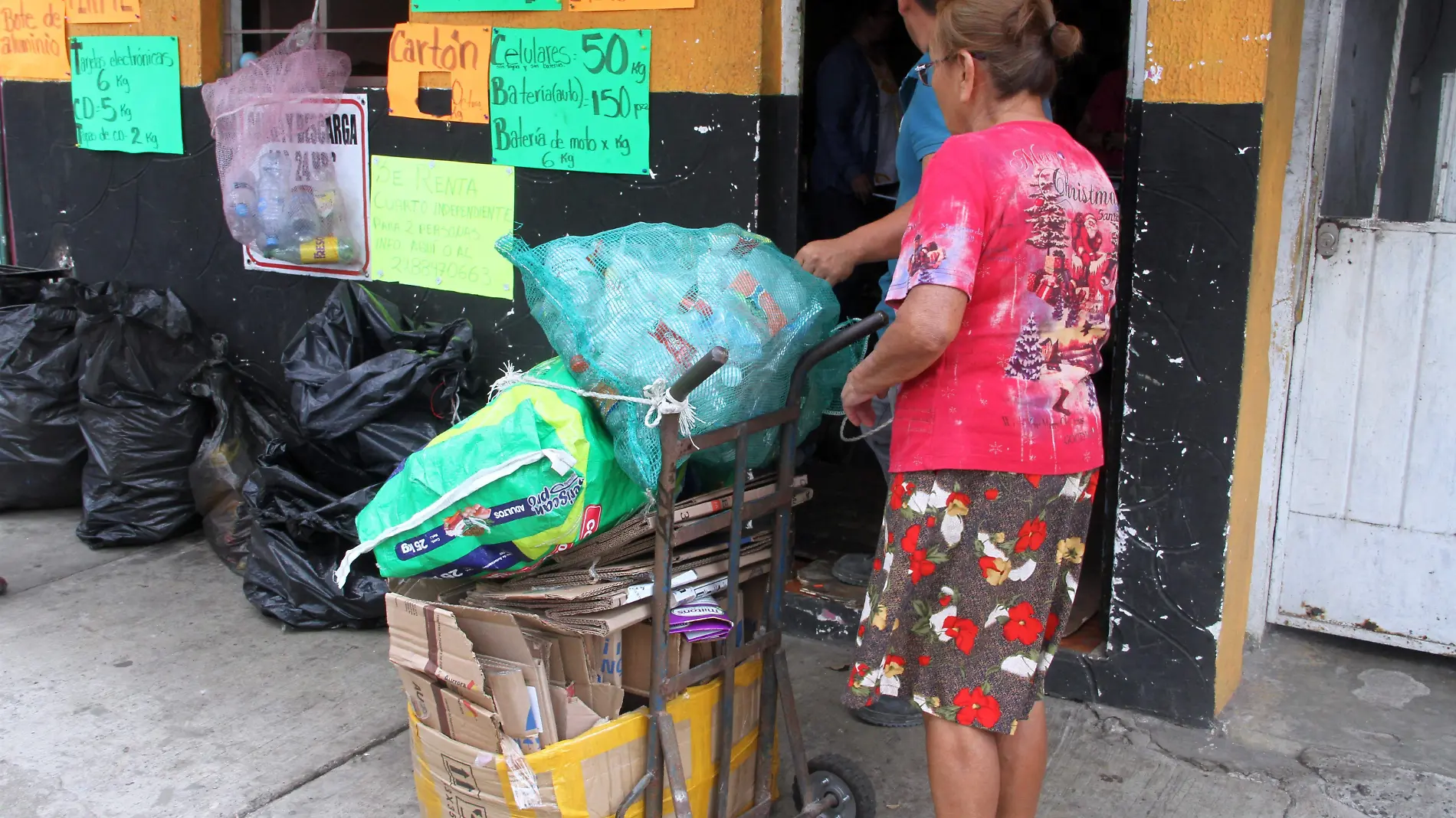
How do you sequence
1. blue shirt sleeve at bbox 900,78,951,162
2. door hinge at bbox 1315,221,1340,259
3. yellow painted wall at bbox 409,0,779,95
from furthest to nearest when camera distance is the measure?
yellow painted wall at bbox 409,0,779,95 < door hinge at bbox 1315,221,1340,259 < blue shirt sleeve at bbox 900,78,951,162

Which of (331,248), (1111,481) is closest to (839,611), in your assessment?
(1111,481)

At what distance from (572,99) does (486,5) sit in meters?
0.45

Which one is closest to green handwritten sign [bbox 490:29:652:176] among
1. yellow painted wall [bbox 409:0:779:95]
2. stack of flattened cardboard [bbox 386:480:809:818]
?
yellow painted wall [bbox 409:0:779:95]

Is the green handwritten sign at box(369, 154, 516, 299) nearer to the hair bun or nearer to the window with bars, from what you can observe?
the window with bars

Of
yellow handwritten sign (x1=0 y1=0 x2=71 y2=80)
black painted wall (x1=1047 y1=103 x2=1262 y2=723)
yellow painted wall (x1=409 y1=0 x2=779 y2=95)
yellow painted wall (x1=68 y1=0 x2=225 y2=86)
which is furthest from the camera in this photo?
yellow handwritten sign (x1=0 y1=0 x2=71 y2=80)

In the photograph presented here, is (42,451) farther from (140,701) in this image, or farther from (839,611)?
(839,611)

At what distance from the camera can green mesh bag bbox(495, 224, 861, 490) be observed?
231 centimetres

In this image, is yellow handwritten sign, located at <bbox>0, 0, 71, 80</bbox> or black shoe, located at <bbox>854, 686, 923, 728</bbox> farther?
yellow handwritten sign, located at <bbox>0, 0, 71, 80</bbox>

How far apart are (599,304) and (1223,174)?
156 centimetres

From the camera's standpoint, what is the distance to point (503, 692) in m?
2.36

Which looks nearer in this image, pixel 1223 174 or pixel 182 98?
pixel 1223 174

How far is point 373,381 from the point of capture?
154 inches

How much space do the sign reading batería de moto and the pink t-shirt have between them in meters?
2.83

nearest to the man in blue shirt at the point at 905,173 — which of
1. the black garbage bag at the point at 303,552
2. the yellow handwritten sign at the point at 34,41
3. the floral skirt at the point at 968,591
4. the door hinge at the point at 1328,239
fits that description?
the floral skirt at the point at 968,591
